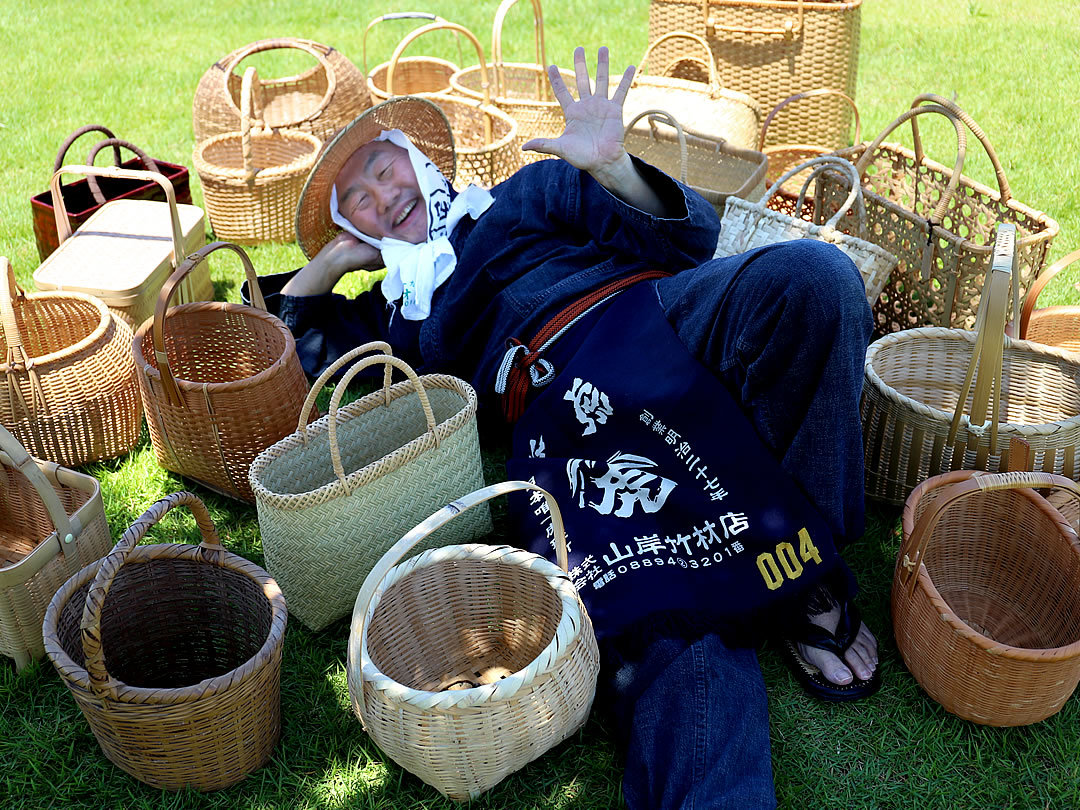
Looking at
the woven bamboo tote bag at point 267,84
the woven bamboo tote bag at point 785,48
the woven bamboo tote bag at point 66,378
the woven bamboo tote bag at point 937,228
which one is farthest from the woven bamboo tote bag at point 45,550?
the woven bamboo tote bag at point 785,48

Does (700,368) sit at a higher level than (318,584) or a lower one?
higher

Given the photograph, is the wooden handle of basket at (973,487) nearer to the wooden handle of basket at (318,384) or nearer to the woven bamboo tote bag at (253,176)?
the wooden handle of basket at (318,384)

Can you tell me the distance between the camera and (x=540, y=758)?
2.17 meters

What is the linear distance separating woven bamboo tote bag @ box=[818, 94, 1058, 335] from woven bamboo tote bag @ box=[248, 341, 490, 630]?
5.34 feet

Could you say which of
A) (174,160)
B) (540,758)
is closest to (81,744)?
(540,758)

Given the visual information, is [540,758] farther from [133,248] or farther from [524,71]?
[524,71]

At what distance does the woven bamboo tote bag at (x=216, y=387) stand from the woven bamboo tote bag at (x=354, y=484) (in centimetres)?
23

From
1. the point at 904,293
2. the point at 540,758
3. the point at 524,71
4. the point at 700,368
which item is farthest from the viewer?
the point at 524,71

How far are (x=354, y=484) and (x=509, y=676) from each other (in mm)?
634

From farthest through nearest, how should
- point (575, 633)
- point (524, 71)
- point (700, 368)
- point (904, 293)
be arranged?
point (524, 71) → point (904, 293) → point (700, 368) → point (575, 633)

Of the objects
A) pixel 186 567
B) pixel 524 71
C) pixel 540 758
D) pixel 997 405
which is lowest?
pixel 540 758

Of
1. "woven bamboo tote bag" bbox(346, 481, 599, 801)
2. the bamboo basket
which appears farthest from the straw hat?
"woven bamboo tote bag" bbox(346, 481, 599, 801)

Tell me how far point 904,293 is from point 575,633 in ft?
6.65

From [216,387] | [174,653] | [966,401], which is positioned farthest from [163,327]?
[966,401]
